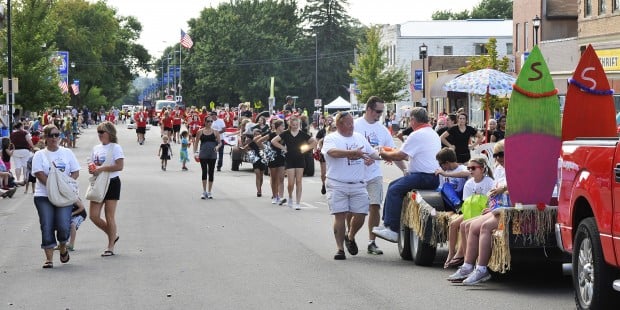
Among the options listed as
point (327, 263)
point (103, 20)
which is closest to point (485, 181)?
point (327, 263)

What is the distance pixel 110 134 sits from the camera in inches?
583

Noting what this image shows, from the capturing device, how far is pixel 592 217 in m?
9.34

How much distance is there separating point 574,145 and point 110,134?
683cm

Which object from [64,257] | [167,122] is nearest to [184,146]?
[167,122]

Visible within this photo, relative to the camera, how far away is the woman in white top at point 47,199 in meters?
13.7

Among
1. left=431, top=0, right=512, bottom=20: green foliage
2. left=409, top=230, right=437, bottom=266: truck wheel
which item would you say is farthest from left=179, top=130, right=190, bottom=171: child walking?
left=431, top=0, right=512, bottom=20: green foliage

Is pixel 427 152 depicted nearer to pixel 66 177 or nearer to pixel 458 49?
pixel 66 177

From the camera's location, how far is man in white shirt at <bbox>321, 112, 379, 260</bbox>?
14.1m

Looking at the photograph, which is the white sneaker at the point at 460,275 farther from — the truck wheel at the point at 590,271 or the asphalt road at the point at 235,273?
the truck wheel at the point at 590,271

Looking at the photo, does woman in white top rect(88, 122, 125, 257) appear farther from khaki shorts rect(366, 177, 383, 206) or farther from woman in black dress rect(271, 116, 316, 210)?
woman in black dress rect(271, 116, 316, 210)

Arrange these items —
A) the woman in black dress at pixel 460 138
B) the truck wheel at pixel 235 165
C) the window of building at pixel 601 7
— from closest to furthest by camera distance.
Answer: the woman in black dress at pixel 460 138 → the truck wheel at pixel 235 165 → the window of building at pixel 601 7

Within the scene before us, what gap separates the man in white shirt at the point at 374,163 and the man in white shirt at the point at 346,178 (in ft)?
1.44

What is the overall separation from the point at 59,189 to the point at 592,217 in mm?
6663

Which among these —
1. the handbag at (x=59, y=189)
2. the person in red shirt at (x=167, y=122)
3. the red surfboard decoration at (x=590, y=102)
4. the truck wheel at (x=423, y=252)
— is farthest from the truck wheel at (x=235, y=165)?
the red surfboard decoration at (x=590, y=102)
